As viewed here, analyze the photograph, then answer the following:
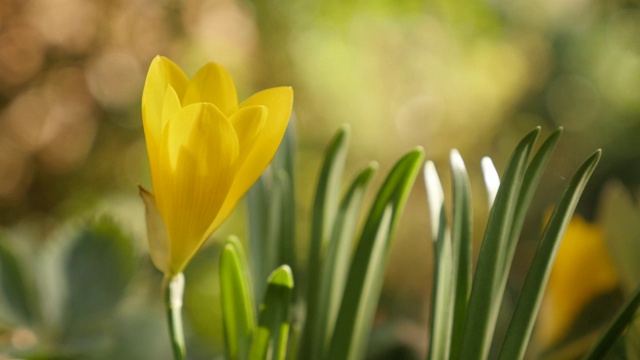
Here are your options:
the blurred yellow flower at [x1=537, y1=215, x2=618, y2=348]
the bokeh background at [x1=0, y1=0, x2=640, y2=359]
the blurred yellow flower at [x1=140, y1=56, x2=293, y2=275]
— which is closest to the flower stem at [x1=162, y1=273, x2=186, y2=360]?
the blurred yellow flower at [x1=140, y1=56, x2=293, y2=275]

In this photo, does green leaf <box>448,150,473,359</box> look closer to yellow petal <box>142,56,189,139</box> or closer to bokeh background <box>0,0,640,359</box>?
yellow petal <box>142,56,189,139</box>

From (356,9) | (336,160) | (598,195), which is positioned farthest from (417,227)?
(336,160)

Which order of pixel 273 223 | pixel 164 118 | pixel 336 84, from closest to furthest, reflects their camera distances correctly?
pixel 164 118
pixel 273 223
pixel 336 84

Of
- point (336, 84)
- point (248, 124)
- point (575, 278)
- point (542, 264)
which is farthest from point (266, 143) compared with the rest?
point (336, 84)

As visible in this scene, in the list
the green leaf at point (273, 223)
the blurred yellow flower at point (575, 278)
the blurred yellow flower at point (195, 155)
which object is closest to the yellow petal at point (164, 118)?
the blurred yellow flower at point (195, 155)

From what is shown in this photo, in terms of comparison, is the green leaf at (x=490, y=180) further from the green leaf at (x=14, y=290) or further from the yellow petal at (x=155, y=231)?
the green leaf at (x=14, y=290)

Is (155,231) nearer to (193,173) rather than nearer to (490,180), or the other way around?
(193,173)
